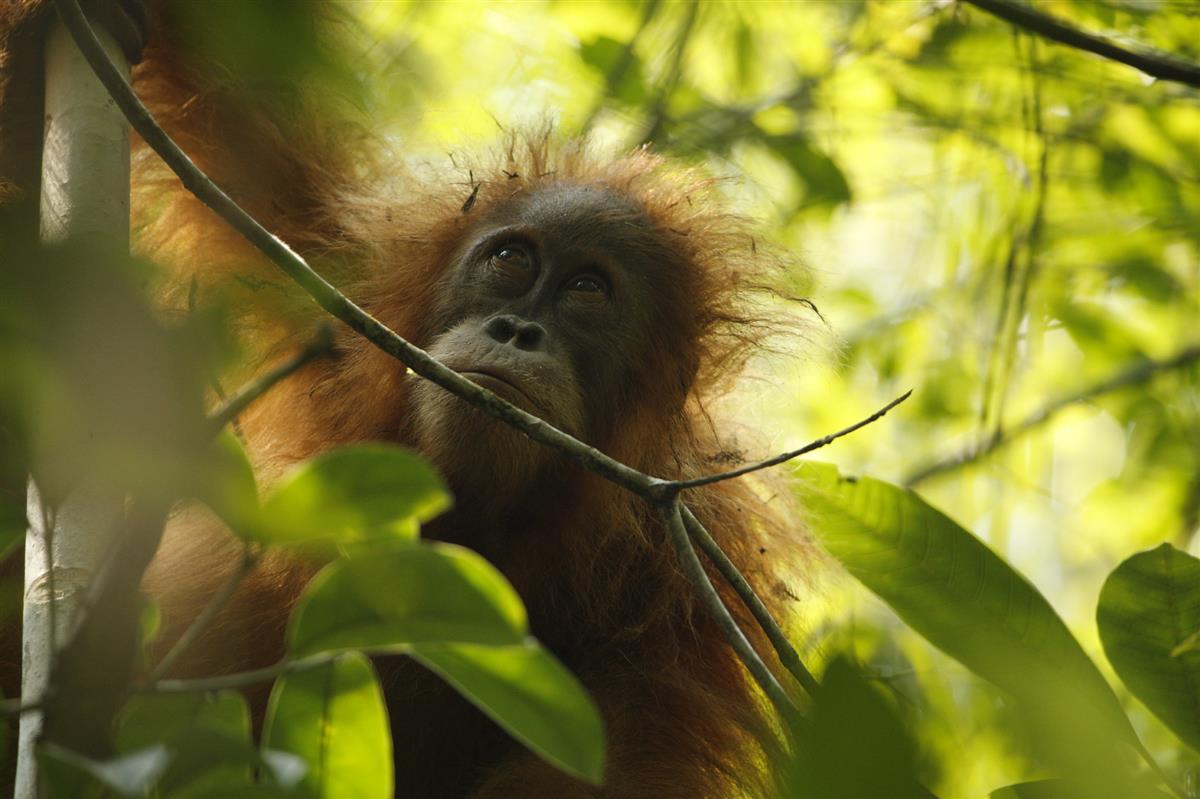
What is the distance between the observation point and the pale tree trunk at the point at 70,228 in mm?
1806

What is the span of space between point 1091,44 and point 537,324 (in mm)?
1711

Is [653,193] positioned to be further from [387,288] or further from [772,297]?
[387,288]

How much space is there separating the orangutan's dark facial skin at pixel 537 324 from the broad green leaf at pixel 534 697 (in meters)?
2.03

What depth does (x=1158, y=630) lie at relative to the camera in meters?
1.97

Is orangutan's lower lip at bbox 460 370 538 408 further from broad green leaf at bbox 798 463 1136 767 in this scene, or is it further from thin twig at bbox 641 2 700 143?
thin twig at bbox 641 2 700 143

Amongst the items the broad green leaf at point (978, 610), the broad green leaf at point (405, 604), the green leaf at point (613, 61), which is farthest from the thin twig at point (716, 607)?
the green leaf at point (613, 61)

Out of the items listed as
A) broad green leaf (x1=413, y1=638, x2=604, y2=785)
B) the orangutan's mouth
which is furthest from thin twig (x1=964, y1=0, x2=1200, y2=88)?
broad green leaf (x1=413, y1=638, x2=604, y2=785)

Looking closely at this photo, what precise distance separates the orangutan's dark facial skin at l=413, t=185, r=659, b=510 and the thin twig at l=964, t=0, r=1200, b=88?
4.93 feet

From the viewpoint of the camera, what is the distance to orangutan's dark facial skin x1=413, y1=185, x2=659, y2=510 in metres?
A: 3.80

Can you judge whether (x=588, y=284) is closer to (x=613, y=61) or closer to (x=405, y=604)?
(x=613, y=61)

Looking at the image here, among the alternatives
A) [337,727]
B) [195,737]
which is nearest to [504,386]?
[337,727]

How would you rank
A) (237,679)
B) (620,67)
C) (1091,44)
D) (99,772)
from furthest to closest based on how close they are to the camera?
(620,67) → (1091,44) → (237,679) → (99,772)

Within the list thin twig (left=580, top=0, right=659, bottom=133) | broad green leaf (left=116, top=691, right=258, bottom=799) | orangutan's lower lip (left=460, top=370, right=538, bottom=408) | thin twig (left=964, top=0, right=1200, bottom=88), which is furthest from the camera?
thin twig (left=580, top=0, right=659, bottom=133)

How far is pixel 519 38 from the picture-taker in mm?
6379
